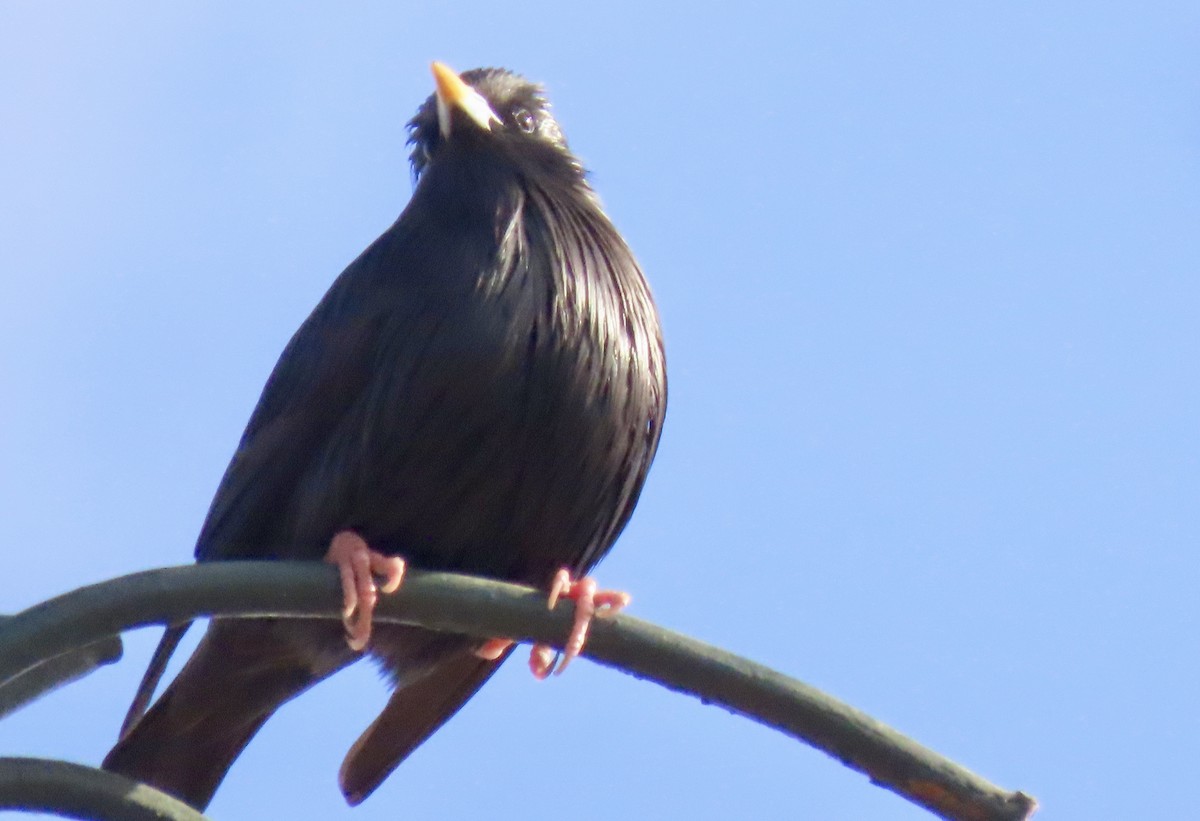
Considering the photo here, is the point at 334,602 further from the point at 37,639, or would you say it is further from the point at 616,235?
the point at 616,235

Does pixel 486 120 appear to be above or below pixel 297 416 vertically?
above

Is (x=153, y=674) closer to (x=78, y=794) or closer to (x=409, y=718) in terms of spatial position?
(x=409, y=718)

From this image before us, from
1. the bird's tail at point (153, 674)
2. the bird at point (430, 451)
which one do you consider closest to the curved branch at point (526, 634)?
the bird at point (430, 451)

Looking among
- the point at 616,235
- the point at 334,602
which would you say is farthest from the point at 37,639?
the point at 616,235

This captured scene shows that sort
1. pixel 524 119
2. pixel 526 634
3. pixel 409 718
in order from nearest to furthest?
1. pixel 526 634
2. pixel 409 718
3. pixel 524 119

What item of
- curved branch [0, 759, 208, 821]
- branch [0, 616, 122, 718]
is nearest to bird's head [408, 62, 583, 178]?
branch [0, 616, 122, 718]

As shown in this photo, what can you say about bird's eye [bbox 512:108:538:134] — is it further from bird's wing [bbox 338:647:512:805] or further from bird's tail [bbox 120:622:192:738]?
bird's tail [bbox 120:622:192:738]

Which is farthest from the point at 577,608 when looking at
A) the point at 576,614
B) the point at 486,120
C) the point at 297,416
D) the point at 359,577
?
the point at 486,120
